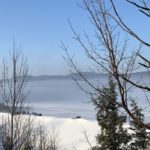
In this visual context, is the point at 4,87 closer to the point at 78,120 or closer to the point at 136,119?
the point at 136,119

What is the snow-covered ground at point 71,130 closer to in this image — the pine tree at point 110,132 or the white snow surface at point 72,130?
the white snow surface at point 72,130

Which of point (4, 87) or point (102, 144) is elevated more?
point (4, 87)

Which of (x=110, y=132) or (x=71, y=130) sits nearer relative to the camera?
(x=110, y=132)

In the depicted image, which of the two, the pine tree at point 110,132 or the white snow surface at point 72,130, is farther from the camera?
the white snow surface at point 72,130

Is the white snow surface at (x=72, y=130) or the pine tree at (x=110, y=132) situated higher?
the pine tree at (x=110, y=132)

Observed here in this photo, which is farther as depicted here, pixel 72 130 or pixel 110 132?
pixel 72 130

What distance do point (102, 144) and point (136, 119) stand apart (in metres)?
22.1

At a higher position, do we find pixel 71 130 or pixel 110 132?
pixel 110 132

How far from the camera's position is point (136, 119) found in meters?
3.55

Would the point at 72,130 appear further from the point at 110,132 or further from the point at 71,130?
the point at 110,132

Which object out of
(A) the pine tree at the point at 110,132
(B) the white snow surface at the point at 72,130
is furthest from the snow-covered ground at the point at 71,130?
(A) the pine tree at the point at 110,132

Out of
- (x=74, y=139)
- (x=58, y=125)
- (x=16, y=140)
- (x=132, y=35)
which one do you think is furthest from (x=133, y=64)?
(x=58, y=125)

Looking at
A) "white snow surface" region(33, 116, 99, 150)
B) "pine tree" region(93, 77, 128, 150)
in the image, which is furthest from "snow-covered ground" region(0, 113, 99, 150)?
"pine tree" region(93, 77, 128, 150)

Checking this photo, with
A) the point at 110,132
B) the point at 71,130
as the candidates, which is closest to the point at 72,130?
the point at 71,130
